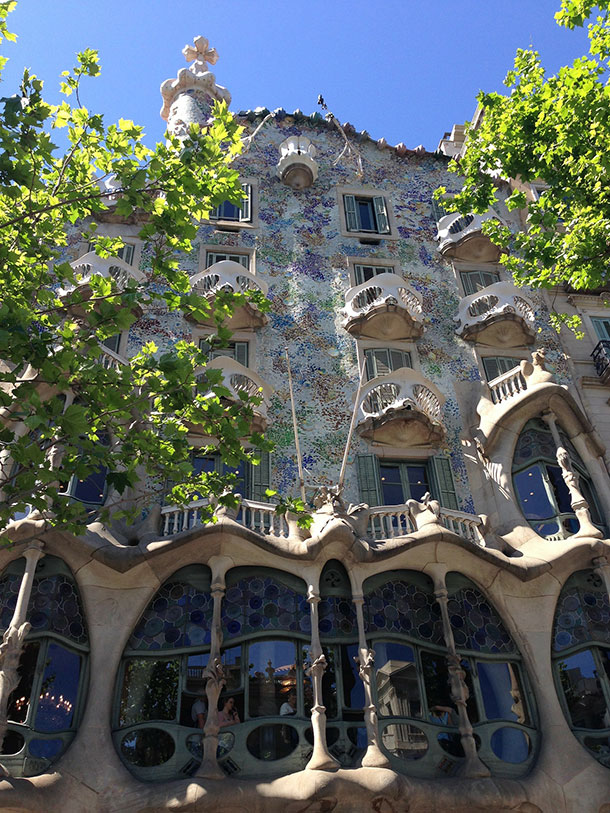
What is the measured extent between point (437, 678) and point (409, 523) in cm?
269

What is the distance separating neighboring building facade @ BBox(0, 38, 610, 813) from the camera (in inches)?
411

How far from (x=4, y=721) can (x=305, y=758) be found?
420 centimetres

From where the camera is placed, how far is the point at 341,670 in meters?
11.4

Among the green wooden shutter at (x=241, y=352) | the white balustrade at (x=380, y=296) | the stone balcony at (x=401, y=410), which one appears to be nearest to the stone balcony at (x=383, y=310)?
the white balustrade at (x=380, y=296)

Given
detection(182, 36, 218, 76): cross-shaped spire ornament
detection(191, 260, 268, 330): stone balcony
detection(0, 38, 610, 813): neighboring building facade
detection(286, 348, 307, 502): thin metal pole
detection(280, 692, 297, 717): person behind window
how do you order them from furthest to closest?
detection(182, 36, 218, 76): cross-shaped spire ornament < detection(191, 260, 268, 330): stone balcony < detection(286, 348, 307, 502): thin metal pole < detection(280, 692, 297, 717): person behind window < detection(0, 38, 610, 813): neighboring building facade

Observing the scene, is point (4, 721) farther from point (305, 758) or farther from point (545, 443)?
point (545, 443)

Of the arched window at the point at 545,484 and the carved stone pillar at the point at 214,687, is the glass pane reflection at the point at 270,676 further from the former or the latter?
the arched window at the point at 545,484

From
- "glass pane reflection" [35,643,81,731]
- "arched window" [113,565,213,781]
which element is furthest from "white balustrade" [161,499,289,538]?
"glass pane reflection" [35,643,81,731]

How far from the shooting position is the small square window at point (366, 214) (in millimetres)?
20531

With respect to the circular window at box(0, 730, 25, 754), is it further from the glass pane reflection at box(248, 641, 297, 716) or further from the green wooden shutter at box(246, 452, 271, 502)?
the green wooden shutter at box(246, 452, 271, 502)

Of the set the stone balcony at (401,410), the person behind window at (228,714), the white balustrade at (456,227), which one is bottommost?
the person behind window at (228,714)

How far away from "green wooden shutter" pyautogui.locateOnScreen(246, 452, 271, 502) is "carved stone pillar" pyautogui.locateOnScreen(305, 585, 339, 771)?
2.96 m

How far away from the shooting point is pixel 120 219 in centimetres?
1931

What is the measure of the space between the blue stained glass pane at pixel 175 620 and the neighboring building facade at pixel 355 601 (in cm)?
3
